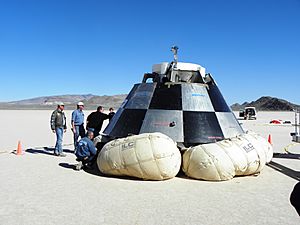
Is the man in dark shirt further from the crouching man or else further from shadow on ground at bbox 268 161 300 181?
shadow on ground at bbox 268 161 300 181

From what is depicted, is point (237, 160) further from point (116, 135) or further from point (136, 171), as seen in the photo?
point (116, 135)

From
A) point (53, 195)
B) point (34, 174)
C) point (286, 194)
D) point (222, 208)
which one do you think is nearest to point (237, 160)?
point (286, 194)

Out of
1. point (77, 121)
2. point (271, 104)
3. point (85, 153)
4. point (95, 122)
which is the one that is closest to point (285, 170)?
point (85, 153)

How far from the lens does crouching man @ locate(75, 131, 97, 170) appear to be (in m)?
8.09

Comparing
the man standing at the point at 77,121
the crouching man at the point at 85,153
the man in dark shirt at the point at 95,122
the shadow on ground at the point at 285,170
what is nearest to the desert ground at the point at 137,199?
the shadow on ground at the point at 285,170

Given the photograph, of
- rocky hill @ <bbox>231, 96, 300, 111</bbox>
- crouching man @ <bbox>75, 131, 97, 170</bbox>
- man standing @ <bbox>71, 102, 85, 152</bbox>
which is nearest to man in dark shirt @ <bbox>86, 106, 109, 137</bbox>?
man standing @ <bbox>71, 102, 85, 152</bbox>

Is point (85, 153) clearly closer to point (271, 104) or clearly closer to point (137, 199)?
point (137, 199)

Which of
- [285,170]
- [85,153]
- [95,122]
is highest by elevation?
[95,122]

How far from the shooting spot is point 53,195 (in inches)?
231

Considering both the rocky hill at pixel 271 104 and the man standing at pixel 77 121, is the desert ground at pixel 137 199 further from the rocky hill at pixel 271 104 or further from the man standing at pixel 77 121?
the rocky hill at pixel 271 104

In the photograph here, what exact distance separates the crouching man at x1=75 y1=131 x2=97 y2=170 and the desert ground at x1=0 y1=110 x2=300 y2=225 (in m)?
0.30

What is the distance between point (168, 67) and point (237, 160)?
3.79 meters

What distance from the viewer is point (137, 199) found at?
225 inches

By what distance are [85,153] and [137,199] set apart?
2822 millimetres
